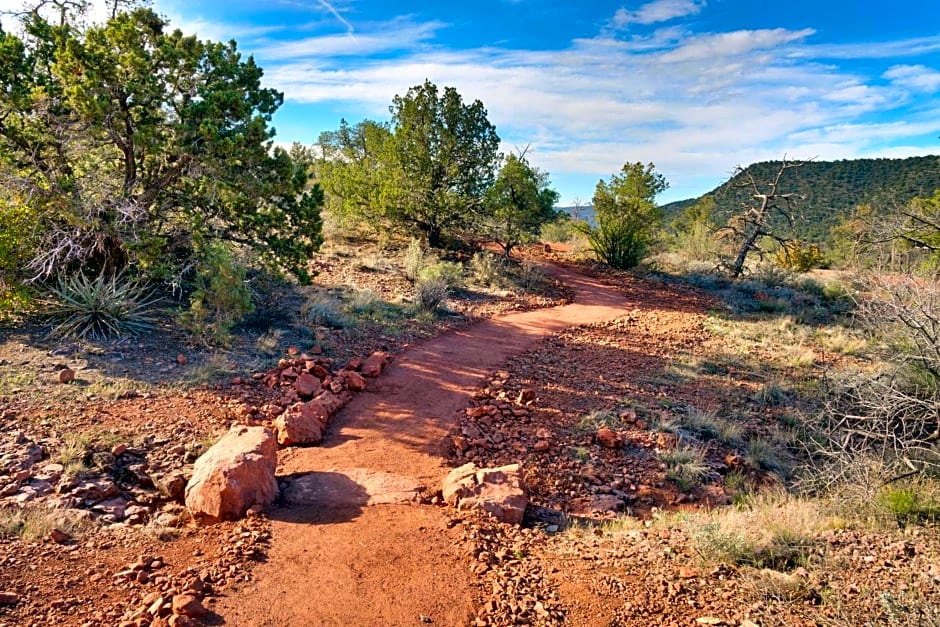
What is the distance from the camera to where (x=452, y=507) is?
4375 millimetres

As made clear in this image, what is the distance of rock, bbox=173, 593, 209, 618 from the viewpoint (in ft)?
9.38

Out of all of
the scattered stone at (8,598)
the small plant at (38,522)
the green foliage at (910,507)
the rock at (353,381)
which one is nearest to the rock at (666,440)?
the green foliage at (910,507)

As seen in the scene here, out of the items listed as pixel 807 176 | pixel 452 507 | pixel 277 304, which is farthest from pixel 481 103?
pixel 807 176

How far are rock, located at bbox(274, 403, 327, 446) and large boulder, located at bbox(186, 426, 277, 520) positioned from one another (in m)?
0.89

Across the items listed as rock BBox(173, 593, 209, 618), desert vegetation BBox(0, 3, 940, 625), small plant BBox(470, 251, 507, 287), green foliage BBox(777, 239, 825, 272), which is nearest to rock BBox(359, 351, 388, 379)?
desert vegetation BBox(0, 3, 940, 625)

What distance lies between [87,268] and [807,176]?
4522 cm

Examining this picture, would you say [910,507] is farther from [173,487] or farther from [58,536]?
[58,536]

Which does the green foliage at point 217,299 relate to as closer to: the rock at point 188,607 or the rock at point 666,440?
the rock at point 188,607

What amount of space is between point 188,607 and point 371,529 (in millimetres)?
1355

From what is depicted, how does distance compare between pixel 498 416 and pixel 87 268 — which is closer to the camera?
pixel 498 416

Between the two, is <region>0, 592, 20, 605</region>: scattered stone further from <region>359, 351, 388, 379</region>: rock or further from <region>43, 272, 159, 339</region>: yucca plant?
<region>43, 272, 159, 339</region>: yucca plant

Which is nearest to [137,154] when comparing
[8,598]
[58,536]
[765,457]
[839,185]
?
[58,536]

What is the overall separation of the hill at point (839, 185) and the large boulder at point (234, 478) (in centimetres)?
2987

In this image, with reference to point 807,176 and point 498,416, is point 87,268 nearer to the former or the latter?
point 498,416
